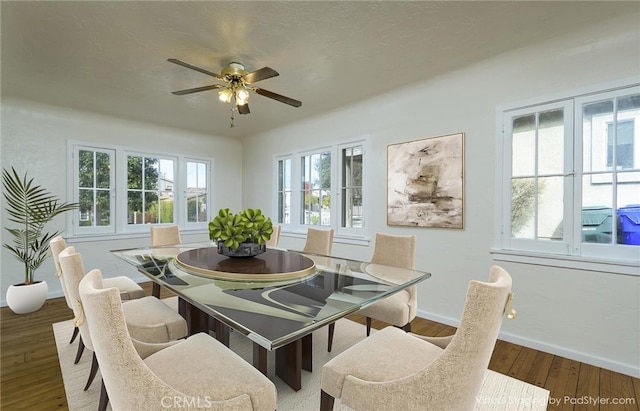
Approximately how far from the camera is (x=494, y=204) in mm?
2613

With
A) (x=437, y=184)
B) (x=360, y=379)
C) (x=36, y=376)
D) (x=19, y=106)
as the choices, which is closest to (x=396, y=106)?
(x=437, y=184)

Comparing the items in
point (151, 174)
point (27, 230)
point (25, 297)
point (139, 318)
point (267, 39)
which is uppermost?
point (267, 39)

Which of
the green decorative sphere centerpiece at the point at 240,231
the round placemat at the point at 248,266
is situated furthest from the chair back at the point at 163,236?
the green decorative sphere centerpiece at the point at 240,231

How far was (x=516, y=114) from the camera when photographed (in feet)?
8.24

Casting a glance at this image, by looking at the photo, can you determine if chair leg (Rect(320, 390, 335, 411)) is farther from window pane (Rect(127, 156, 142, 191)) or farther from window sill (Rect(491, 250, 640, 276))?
window pane (Rect(127, 156, 142, 191))

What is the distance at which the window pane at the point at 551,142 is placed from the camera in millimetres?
2322

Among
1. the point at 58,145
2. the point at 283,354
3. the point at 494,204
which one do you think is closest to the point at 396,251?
the point at 494,204

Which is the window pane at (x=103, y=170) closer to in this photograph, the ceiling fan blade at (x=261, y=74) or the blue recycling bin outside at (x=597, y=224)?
the ceiling fan blade at (x=261, y=74)

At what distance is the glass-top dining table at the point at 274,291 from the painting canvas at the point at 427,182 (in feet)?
3.77

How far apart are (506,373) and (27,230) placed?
5.03 m

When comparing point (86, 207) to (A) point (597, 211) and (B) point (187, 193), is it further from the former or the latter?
(A) point (597, 211)

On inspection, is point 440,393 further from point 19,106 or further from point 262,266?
point 19,106

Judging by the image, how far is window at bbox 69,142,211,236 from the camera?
401cm

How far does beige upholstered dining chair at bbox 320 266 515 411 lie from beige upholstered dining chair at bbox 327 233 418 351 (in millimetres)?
773
